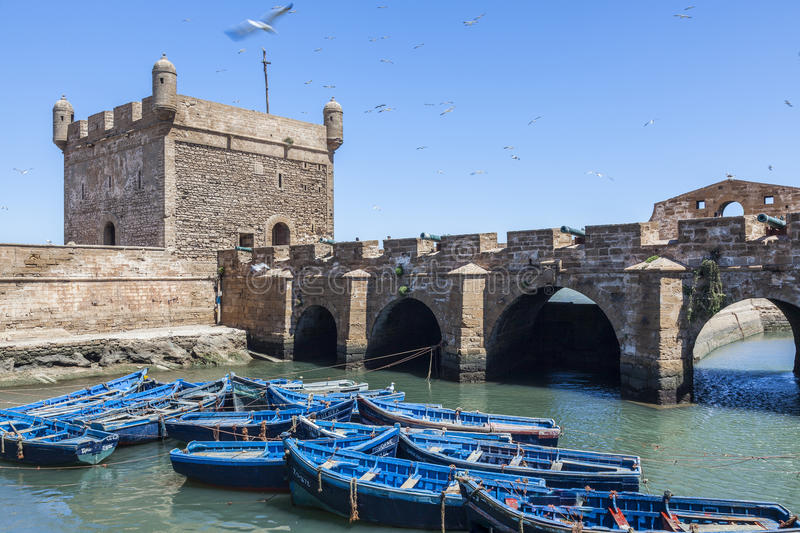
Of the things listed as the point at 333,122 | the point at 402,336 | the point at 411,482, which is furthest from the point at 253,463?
the point at 333,122

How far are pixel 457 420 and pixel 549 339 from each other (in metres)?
10.9

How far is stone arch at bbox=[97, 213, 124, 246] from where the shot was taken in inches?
1090

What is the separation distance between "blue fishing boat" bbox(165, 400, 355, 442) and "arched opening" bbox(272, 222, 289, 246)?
57.9 feet

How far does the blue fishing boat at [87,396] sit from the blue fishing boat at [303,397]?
4.08m

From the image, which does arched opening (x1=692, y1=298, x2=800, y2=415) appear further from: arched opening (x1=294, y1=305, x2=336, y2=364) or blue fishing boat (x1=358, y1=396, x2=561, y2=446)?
arched opening (x1=294, y1=305, x2=336, y2=364)

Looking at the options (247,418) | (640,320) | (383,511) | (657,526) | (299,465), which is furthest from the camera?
(640,320)

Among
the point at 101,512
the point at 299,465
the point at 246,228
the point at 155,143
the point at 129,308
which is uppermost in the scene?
the point at 155,143

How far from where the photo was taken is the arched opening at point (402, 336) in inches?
865

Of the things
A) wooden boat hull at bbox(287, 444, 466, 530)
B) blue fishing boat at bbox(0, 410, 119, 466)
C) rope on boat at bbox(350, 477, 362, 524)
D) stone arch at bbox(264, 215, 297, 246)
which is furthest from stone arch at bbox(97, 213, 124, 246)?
rope on boat at bbox(350, 477, 362, 524)

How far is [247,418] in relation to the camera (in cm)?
1338

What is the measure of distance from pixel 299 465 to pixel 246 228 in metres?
20.0

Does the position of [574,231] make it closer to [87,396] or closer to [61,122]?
[87,396]

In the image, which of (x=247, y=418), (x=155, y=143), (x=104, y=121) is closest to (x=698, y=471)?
(x=247, y=418)

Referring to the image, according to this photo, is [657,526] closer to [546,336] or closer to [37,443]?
[37,443]
